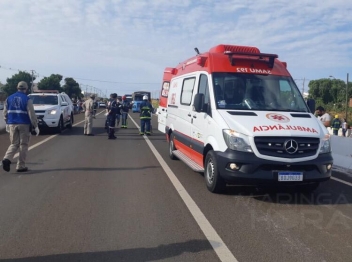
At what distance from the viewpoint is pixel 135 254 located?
4973 mm

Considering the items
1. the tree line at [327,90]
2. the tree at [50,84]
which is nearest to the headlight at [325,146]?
the tree line at [327,90]

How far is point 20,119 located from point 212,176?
14.4ft

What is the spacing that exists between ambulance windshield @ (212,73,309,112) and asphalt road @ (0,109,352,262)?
1563mm

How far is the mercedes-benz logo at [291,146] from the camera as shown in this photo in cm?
721

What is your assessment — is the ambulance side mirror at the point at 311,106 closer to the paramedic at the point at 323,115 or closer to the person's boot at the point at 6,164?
the person's boot at the point at 6,164

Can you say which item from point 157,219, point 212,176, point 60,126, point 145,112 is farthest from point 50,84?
point 157,219

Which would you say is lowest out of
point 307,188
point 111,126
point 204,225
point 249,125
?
point 111,126

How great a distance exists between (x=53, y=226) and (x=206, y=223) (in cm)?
201

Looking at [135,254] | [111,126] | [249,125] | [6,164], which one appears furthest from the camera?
[111,126]

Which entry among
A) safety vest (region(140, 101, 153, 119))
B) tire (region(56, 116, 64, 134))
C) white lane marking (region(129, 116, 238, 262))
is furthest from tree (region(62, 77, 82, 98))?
white lane marking (region(129, 116, 238, 262))

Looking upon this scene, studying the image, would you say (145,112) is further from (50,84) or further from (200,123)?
(50,84)

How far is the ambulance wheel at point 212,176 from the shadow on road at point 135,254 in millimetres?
2450

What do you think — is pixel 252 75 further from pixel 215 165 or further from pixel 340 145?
pixel 340 145

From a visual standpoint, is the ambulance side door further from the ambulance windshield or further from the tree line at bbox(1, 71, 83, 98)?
the tree line at bbox(1, 71, 83, 98)
